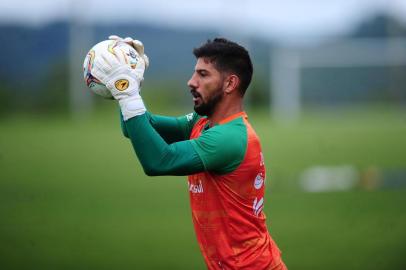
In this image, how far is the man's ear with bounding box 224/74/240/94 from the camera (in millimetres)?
4684

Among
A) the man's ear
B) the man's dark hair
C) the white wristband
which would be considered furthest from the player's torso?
the white wristband

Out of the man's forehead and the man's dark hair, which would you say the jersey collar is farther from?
the man's forehead

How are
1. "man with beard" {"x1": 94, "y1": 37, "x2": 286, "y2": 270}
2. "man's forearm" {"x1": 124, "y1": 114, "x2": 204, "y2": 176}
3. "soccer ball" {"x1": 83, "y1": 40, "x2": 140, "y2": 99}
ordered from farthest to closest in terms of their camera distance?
1. "soccer ball" {"x1": 83, "y1": 40, "x2": 140, "y2": 99}
2. "man with beard" {"x1": 94, "y1": 37, "x2": 286, "y2": 270}
3. "man's forearm" {"x1": 124, "y1": 114, "x2": 204, "y2": 176}

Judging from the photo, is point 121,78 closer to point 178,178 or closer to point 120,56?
point 120,56

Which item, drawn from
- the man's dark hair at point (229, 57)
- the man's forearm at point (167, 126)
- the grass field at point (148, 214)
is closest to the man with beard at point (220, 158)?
the man's dark hair at point (229, 57)

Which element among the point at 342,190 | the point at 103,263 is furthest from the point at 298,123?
the point at 103,263

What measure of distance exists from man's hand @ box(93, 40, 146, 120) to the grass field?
383 cm

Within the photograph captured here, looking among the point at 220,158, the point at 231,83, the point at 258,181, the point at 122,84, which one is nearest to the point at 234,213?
the point at 258,181

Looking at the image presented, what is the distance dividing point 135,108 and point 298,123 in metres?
29.7

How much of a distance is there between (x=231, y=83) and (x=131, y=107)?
2.54 feet

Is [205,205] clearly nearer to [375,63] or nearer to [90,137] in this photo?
[90,137]

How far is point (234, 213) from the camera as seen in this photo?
4590 millimetres

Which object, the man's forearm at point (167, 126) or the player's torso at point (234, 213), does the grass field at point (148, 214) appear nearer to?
the man's forearm at point (167, 126)

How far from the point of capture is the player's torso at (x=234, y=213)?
15.0 feet
